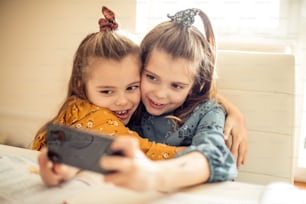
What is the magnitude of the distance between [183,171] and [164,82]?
12.0 inches

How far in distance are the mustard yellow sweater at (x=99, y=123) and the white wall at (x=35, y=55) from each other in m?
0.94

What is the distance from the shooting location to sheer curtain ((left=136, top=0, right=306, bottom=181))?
1.60 metres

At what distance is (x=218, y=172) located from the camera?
0.71 metres

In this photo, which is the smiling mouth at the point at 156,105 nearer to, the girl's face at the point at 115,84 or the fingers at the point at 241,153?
the girl's face at the point at 115,84

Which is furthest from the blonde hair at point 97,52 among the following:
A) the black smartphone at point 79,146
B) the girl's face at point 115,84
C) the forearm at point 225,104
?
the black smartphone at point 79,146

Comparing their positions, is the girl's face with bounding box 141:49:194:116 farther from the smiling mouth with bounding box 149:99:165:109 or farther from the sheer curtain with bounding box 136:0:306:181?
the sheer curtain with bounding box 136:0:306:181

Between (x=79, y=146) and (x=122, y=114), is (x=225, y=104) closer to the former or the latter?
(x=122, y=114)

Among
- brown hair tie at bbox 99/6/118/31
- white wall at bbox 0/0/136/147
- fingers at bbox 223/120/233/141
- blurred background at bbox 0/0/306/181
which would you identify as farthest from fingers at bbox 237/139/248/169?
white wall at bbox 0/0/136/147

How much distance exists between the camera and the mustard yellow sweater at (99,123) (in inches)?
33.2

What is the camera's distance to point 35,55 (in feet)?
6.49

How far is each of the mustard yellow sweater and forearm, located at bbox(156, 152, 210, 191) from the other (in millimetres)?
154

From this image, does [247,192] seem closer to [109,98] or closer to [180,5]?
[109,98]

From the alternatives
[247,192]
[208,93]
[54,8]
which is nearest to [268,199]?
[247,192]

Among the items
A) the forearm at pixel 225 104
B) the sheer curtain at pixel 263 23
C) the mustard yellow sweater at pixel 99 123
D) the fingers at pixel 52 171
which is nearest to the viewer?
the fingers at pixel 52 171
